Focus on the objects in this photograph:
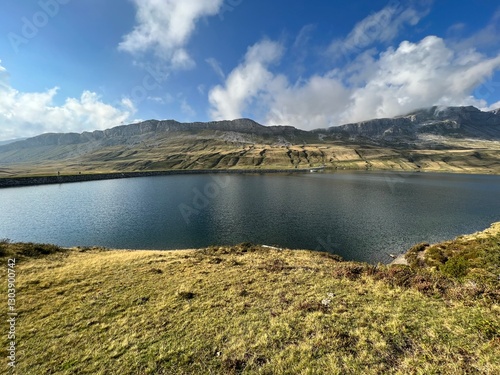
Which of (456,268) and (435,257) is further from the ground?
(456,268)

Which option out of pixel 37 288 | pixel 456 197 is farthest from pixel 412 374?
pixel 456 197

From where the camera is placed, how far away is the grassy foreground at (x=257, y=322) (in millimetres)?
11867

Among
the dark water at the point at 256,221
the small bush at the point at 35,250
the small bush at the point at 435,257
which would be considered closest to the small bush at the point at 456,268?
the small bush at the point at 435,257

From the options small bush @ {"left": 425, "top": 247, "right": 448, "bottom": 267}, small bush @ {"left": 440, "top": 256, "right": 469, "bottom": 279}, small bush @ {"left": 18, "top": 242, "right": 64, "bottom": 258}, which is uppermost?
small bush @ {"left": 18, "top": 242, "right": 64, "bottom": 258}

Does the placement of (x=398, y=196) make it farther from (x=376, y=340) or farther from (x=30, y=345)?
(x=30, y=345)

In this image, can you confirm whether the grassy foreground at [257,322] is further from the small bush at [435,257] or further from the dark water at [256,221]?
the dark water at [256,221]

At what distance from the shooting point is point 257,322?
15477mm

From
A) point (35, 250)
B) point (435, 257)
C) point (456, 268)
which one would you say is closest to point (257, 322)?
point (456, 268)

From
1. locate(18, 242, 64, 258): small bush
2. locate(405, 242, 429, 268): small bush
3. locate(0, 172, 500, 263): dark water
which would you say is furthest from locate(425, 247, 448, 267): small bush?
locate(18, 242, 64, 258): small bush

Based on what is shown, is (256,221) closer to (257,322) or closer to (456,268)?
(456,268)

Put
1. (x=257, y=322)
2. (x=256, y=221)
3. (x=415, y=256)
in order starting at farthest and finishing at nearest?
(x=256, y=221) → (x=415, y=256) → (x=257, y=322)

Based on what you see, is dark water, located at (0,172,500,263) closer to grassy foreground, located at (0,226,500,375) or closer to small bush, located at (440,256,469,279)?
small bush, located at (440,256,469,279)

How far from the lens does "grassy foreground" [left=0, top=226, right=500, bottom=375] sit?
11.9 m

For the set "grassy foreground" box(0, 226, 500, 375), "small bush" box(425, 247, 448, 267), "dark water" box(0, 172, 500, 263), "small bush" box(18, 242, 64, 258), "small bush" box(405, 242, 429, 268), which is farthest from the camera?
"dark water" box(0, 172, 500, 263)
